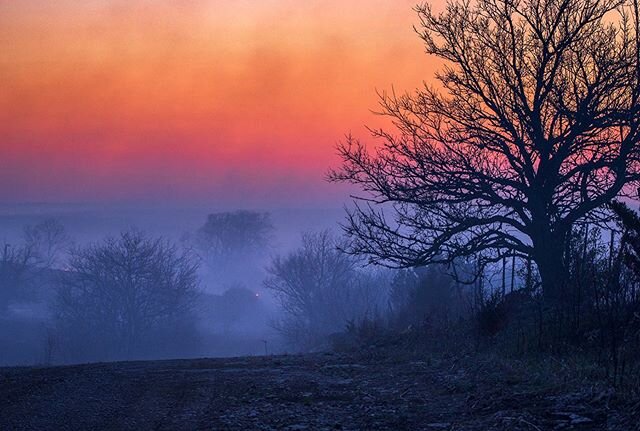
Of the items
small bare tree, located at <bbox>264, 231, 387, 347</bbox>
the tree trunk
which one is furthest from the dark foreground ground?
small bare tree, located at <bbox>264, 231, 387, 347</bbox>

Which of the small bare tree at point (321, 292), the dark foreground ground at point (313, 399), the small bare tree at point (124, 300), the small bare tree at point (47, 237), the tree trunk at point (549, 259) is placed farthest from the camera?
the small bare tree at point (47, 237)

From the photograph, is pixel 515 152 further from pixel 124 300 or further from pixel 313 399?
pixel 124 300

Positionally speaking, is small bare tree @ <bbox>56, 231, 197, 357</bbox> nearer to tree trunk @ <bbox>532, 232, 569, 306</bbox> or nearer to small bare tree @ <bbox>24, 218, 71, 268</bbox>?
tree trunk @ <bbox>532, 232, 569, 306</bbox>

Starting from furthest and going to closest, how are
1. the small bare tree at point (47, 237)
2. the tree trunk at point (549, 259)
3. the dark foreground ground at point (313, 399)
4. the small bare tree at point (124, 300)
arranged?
the small bare tree at point (47, 237) → the small bare tree at point (124, 300) → the tree trunk at point (549, 259) → the dark foreground ground at point (313, 399)

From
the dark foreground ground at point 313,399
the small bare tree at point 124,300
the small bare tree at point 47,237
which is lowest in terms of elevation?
the dark foreground ground at point 313,399

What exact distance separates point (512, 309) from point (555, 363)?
199 inches

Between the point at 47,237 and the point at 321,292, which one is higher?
the point at 47,237

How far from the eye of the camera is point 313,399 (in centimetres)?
834

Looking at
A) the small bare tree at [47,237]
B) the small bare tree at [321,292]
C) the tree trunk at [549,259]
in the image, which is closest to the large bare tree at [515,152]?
the tree trunk at [549,259]

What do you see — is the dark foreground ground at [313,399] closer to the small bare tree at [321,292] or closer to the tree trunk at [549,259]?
the tree trunk at [549,259]

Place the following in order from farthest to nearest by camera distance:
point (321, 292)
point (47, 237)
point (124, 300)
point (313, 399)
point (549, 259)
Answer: point (47, 237) < point (321, 292) < point (124, 300) < point (549, 259) < point (313, 399)

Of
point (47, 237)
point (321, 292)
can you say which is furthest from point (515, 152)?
point (47, 237)

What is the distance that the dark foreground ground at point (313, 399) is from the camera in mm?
6516

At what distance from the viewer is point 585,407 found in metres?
6.29
